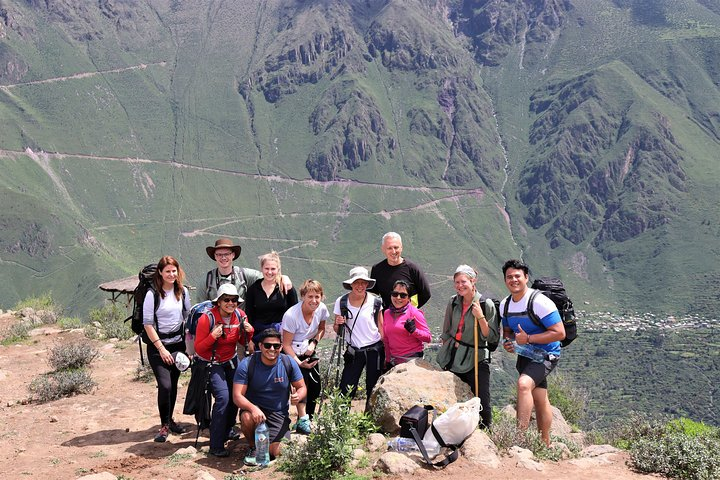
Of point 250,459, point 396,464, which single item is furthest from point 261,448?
point 396,464

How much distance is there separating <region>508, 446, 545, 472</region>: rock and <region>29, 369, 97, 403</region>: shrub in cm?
993

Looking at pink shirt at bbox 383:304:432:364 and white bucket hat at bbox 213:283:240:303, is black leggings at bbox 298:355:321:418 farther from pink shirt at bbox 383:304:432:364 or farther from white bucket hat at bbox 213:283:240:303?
white bucket hat at bbox 213:283:240:303

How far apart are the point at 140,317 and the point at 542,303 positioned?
6.42 m

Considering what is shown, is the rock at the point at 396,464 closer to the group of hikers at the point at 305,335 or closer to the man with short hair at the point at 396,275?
the group of hikers at the point at 305,335

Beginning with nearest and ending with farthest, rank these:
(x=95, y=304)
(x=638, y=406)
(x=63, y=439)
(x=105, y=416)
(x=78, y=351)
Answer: (x=63, y=439) < (x=105, y=416) < (x=78, y=351) < (x=638, y=406) < (x=95, y=304)

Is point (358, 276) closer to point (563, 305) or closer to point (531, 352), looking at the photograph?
point (531, 352)

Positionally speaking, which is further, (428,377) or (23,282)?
(23,282)

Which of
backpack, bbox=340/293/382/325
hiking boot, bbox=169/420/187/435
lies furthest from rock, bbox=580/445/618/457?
hiking boot, bbox=169/420/187/435

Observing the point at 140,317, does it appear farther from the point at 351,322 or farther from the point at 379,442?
the point at 379,442

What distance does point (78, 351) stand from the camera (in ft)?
60.7

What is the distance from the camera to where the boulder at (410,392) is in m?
11.3

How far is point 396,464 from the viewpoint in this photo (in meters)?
9.89

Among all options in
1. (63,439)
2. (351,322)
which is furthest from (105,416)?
(351,322)

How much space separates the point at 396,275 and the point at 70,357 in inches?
406
